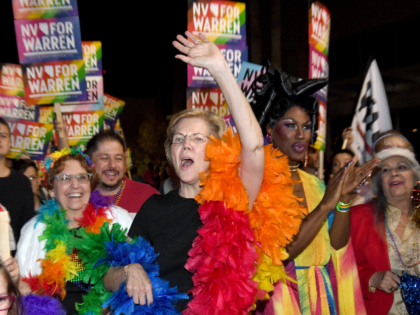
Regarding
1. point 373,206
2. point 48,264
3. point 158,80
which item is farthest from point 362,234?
point 158,80

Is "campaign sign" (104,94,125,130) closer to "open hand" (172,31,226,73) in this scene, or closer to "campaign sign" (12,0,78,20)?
"campaign sign" (12,0,78,20)

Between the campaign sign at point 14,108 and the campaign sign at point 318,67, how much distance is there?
5560 millimetres

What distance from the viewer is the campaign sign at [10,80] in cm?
848

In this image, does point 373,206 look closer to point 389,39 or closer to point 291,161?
point 291,161

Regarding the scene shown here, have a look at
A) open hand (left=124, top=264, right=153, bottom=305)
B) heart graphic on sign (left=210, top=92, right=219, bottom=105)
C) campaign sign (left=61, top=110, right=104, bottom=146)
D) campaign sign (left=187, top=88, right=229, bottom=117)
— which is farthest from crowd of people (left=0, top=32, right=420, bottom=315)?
campaign sign (left=61, top=110, right=104, bottom=146)

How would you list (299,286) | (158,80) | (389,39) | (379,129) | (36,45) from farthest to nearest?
(158,80)
(389,39)
(36,45)
(379,129)
(299,286)

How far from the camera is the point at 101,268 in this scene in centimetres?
190

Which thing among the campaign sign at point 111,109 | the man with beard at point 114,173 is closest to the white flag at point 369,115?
the man with beard at point 114,173

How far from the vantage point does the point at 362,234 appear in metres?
2.78

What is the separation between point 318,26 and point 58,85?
3.55 meters

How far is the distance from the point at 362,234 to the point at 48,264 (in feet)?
6.17

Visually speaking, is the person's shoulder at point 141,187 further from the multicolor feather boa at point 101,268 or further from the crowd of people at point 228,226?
the multicolor feather boa at point 101,268

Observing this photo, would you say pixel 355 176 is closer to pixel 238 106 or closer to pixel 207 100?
pixel 238 106

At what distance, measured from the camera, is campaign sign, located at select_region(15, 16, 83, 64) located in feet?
19.4
